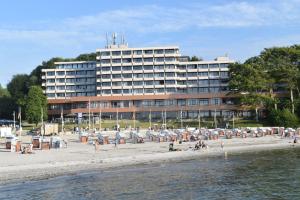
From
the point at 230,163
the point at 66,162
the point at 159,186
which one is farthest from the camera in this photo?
the point at 230,163

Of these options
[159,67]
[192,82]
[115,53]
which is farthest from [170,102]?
[115,53]

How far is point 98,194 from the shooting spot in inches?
1695

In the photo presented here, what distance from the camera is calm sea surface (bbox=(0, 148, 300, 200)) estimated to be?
138 ft

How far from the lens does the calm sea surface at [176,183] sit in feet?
138

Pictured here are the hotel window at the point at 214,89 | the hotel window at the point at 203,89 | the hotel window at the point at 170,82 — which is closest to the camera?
the hotel window at the point at 214,89

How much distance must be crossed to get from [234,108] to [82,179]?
12943cm

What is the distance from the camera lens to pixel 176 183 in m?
48.6

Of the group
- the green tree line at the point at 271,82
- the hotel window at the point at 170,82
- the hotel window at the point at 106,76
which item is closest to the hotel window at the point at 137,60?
the hotel window at the point at 106,76

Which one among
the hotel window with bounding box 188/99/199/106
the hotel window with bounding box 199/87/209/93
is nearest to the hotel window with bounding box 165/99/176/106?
the hotel window with bounding box 188/99/199/106

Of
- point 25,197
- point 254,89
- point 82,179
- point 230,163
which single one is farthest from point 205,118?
point 25,197

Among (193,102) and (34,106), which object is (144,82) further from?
(34,106)

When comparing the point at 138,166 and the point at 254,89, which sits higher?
the point at 254,89

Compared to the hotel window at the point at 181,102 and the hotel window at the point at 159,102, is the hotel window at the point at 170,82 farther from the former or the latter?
the hotel window at the point at 181,102

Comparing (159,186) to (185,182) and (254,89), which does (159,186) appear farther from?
(254,89)
